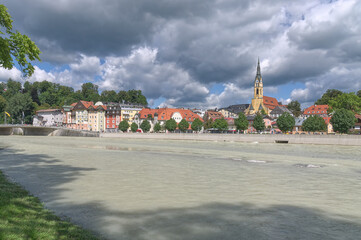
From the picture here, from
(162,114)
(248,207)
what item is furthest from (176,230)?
(162,114)

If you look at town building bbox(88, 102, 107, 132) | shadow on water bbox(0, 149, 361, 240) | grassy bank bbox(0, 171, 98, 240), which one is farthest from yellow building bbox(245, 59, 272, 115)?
grassy bank bbox(0, 171, 98, 240)

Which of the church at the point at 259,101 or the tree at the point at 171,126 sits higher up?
the church at the point at 259,101

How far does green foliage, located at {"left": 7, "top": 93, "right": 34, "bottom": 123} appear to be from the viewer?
474 ft

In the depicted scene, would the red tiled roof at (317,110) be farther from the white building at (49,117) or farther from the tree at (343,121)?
the white building at (49,117)

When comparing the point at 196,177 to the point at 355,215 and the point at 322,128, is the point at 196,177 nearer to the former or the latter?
the point at 355,215

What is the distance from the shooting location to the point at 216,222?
24.0 ft

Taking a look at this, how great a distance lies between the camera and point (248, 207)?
8820mm

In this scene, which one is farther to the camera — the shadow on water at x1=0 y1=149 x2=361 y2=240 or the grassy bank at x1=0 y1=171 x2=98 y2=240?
the shadow on water at x1=0 y1=149 x2=361 y2=240

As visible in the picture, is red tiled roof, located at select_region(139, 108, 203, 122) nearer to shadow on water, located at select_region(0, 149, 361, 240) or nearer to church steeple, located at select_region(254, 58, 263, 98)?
church steeple, located at select_region(254, 58, 263, 98)

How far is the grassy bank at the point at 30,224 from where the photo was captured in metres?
5.36

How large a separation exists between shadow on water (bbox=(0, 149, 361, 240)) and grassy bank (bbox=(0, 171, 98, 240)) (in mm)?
559

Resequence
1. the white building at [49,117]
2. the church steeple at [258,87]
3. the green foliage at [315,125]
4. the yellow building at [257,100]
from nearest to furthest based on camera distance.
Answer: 1. the green foliage at [315,125]
2. the white building at [49,117]
3. the yellow building at [257,100]
4. the church steeple at [258,87]

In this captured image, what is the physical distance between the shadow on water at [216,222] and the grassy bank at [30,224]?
559 millimetres

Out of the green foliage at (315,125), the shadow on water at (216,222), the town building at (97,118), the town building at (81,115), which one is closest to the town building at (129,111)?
the town building at (97,118)
